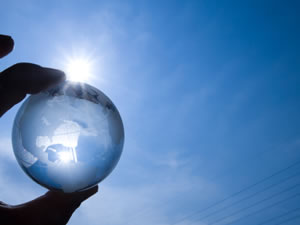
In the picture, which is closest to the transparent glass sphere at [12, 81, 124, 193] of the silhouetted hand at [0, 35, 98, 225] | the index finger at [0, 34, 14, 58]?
the silhouetted hand at [0, 35, 98, 225]

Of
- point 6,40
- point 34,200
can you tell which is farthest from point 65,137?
point 6,40

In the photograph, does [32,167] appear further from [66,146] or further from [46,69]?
[46,69]

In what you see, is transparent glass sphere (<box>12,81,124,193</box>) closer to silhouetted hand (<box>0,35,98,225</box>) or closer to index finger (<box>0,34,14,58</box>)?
silhouetted hand (<box>0,35,98,225</box>)

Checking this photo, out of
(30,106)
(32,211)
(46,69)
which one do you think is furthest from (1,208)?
(46,69)

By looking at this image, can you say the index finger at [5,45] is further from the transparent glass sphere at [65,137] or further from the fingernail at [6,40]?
the transparent glass sphere at [65,137]

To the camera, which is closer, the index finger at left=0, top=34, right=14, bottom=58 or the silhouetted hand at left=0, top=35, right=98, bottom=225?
the index finger at left=0, top=34, right=14, bottom=58

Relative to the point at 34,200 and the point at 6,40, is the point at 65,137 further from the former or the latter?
the point at 6,40

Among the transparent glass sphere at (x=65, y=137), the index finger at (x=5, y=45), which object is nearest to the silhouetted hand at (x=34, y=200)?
the index finger at (x=5, y=45)
